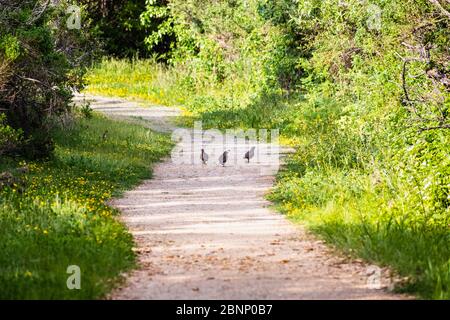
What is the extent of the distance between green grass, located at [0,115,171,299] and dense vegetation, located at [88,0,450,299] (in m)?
2.80

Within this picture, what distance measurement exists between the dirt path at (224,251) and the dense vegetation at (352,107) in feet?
1.56

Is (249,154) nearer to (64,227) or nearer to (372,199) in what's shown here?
(372,199)

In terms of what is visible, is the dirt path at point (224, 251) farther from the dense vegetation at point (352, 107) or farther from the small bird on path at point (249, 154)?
the small bird on path at point (249, 154)

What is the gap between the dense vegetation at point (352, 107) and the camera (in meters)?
10.2

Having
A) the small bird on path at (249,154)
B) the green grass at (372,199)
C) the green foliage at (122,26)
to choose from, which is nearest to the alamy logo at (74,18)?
the small bird on path at (249,154)

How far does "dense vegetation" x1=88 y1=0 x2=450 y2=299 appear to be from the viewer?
33.4 feet

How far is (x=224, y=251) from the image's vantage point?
31.6ft

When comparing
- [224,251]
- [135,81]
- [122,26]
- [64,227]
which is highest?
[122,26]

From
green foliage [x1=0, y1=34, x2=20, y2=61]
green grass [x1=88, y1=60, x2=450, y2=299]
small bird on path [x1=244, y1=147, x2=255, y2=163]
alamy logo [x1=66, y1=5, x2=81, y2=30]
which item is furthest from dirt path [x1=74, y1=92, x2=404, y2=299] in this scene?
alamy logo [x1=66, y1=5, x2=81, y2=30]

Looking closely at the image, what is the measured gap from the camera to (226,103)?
1110 inches

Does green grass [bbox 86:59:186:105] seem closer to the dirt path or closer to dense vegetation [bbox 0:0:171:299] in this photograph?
dense vegetation [bbox 0:0:171:299]

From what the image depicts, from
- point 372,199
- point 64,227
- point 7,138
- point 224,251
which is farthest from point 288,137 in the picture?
point 64,227

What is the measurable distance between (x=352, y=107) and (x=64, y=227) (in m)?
9.41
